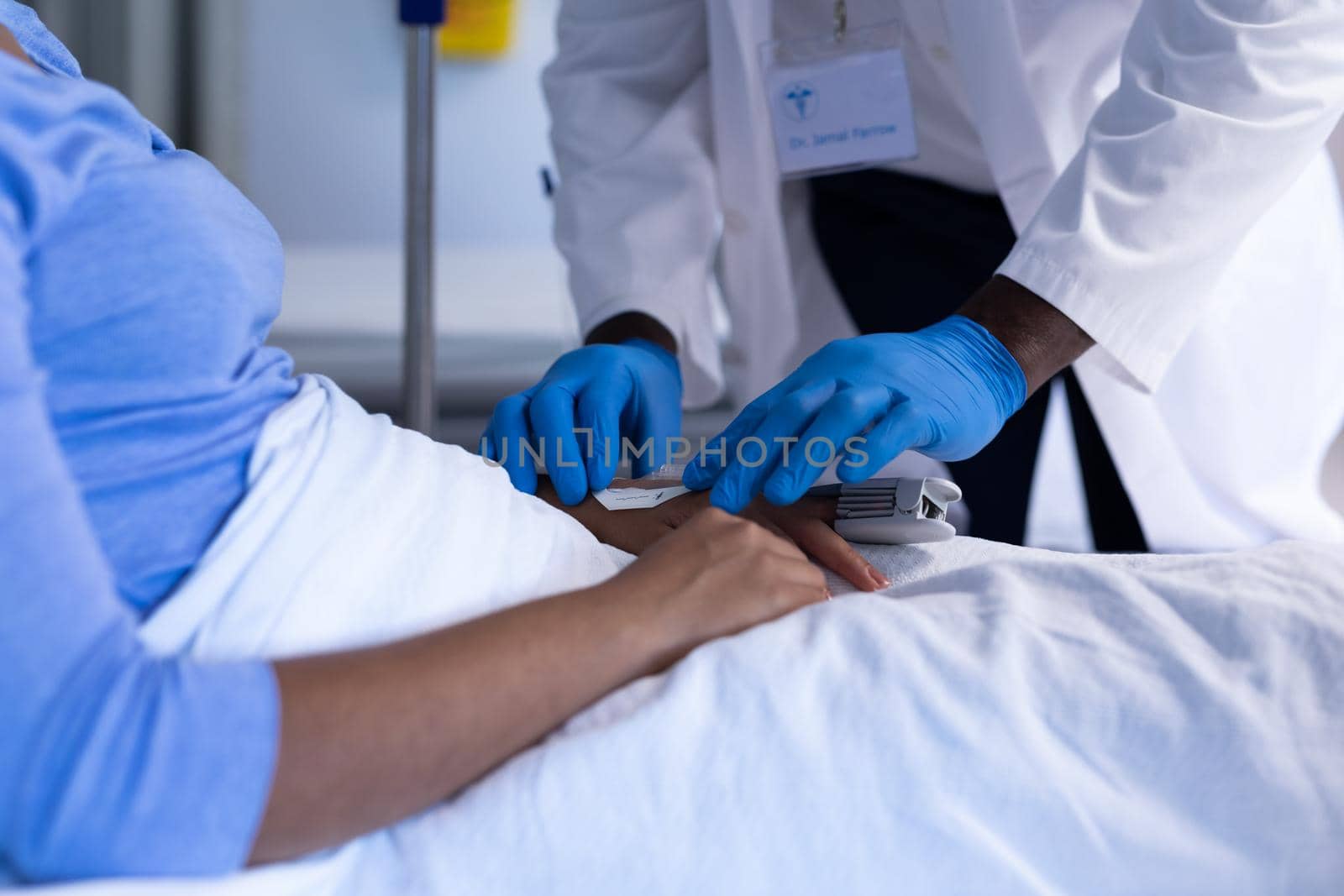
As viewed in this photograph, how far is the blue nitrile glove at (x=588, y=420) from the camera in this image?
107 cm

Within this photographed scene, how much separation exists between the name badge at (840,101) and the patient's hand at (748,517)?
1.84ft

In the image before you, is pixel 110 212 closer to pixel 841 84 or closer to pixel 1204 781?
pixel 1204 781

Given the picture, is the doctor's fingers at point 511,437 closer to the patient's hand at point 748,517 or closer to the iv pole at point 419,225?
the patient's hand at point 748,517

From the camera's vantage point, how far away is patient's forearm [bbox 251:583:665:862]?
517 mm

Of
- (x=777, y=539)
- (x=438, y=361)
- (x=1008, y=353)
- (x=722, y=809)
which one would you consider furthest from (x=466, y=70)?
(x=722, y=809)

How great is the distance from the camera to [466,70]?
373 cm

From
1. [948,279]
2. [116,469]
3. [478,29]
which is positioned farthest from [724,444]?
[478,29]

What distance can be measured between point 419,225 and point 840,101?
0.84 metres

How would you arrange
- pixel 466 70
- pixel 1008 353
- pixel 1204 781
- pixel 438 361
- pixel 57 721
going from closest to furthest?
1. pixel 57 721
2. pixel 1204 781
3. pixel 1008 353
4. pixel 438 361
5. pixel 466 70

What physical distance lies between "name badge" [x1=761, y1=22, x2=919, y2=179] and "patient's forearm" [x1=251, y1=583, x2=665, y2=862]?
3.03ft

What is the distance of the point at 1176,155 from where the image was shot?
3.52ft

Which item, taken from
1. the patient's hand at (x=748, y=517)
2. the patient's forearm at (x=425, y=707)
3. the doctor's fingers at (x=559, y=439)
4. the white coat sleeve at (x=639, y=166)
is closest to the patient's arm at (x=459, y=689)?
the patient's forearm at (x=425, y=707)

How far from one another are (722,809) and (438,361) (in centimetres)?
220

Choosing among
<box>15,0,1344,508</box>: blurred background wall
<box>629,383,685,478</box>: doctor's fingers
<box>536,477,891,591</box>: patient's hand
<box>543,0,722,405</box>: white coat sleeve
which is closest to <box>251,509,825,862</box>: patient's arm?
<box>536,477,891,591</box>: patient's hand
